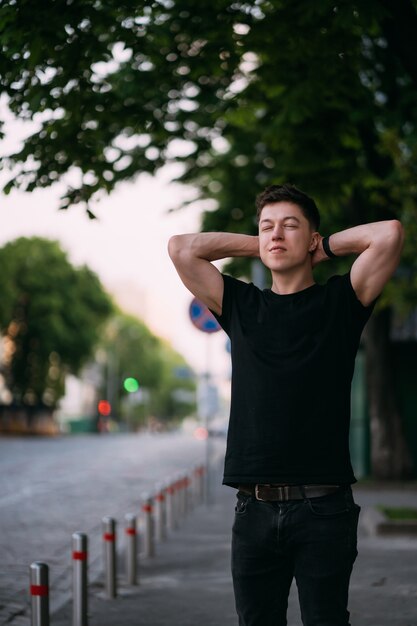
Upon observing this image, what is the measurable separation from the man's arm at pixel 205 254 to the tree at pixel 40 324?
199 ft

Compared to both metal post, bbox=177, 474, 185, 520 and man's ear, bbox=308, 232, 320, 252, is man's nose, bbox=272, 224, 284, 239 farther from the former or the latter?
metal post, bbox=177, 474, 185, 520

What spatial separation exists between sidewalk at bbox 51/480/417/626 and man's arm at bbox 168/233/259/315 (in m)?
4.27

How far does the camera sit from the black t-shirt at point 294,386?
3.50 metres

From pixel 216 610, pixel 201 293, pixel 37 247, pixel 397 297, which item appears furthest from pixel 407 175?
pixel 37 247

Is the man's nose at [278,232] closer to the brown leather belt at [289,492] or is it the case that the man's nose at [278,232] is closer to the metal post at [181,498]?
the brown leather belt at [289,492]

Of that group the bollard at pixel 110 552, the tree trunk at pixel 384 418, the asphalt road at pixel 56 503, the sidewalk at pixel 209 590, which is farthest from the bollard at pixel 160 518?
the tree trunk at pixel 384 418

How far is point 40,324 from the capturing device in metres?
65.8

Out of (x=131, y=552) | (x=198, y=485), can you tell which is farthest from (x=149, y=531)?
(x=198, y=485)

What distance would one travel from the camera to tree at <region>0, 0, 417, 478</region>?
27.8 feet

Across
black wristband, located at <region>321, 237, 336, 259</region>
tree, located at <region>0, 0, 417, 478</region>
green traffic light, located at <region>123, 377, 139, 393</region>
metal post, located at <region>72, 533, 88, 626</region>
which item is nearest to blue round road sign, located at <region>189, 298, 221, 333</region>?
tree, located at <region>0, 0, 417, 478</region>

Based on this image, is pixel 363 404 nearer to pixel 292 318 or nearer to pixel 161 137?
pixel 161 137

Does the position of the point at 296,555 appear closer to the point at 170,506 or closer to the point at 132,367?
the point at 170,506

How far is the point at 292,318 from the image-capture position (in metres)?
3.61

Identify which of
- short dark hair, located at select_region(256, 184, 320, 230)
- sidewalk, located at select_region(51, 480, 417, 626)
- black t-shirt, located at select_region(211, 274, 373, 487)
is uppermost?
short dark hair, located at select_region(256, 184, 320, 230)
